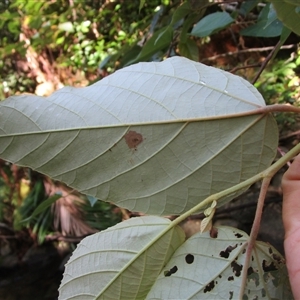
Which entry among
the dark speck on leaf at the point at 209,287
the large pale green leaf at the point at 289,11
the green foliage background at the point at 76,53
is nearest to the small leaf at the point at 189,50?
the large pale green leaf at the point at 289,11

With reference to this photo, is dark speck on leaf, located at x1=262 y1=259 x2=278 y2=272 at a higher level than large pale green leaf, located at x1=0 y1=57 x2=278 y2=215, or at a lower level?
lower

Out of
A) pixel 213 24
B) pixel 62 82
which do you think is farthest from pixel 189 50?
pixel 62 82

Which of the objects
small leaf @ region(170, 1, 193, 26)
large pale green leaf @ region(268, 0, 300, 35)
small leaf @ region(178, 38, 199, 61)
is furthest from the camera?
small leaf @ region(178, 38, 199, 61)

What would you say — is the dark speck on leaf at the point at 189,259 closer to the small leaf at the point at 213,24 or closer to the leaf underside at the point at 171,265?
the leaf underside at the point at 171,265

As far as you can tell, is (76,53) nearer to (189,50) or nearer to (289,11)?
(189,50)

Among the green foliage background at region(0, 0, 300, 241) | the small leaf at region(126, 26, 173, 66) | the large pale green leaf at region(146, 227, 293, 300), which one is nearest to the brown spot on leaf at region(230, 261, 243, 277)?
the large pale green leaf at region(146, 227, 293, 300)

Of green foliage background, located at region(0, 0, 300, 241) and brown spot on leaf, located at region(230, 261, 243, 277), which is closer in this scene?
brown spot on leaf, located at region(230, 261, 243, 277)

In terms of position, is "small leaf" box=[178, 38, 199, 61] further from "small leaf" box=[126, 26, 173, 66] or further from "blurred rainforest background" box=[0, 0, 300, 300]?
"blurred rainforest background" box=[0, 0, 300, 300]
